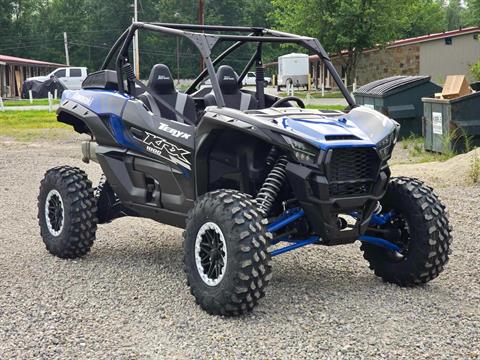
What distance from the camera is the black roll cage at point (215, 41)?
221 inches

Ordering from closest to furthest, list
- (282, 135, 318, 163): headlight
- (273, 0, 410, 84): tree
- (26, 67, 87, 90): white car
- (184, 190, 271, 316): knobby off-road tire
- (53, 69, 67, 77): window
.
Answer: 1. (184, 190, 271, 316): knobby off-road tire
2. (282, 135, 318, 163): headlight
3. (273, 0, 410, 84): tree
4. (26, 67, 87, 90): white car
5. (53, 69, 67, 77): window

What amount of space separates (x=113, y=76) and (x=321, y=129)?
8.31 ft

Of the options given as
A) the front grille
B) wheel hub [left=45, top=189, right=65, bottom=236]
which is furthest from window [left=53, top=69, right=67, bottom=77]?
the front grille

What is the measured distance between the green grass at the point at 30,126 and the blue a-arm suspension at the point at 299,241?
14560mm

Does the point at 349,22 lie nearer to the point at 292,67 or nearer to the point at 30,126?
the point at 292,67

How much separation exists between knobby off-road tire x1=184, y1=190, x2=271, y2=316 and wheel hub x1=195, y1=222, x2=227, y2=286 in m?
0.01

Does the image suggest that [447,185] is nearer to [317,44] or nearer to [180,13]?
[317,44]

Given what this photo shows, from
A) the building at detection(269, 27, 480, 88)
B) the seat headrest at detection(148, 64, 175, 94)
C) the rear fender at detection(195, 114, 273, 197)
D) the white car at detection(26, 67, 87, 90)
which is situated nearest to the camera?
the rear fender at detection(195, 114, 273, 197)

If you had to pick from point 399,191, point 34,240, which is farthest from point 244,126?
point 34,240

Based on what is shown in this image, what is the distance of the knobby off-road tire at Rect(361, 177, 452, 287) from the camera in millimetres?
5391

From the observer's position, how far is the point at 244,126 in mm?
4977

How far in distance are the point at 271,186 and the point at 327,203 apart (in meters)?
0.45

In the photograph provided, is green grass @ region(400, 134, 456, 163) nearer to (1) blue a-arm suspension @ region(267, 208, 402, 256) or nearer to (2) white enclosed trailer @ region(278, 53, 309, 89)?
(1) blue a-arm suspension @ region(267, 208, 402, 256)

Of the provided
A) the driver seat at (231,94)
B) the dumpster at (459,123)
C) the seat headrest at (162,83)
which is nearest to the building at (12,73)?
the dumpster at (459,123)
